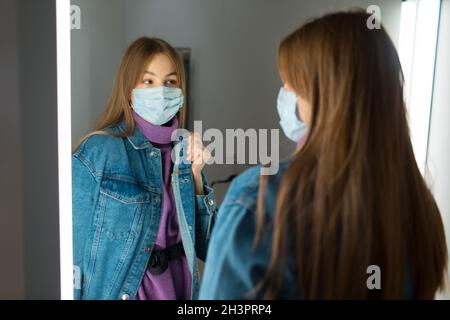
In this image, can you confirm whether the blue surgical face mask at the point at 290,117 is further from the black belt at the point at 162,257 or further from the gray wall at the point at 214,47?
the black belt at the point at 162,257

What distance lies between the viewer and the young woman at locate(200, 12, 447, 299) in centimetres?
65

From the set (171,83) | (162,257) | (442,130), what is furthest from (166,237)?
(442,130)

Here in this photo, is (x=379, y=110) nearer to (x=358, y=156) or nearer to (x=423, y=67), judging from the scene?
(x=358, y=156)

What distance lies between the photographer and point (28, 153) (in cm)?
101

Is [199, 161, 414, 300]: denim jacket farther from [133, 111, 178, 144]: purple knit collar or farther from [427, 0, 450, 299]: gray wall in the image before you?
[427, 0, 450, 299]: gray wall

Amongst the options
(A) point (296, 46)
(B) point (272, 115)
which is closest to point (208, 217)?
(B) point (272, 115)

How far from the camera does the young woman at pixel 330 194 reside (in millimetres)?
648

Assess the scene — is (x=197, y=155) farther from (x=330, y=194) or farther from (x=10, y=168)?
(x=10, y=168)

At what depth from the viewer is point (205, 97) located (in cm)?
86

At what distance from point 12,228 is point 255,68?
74cm

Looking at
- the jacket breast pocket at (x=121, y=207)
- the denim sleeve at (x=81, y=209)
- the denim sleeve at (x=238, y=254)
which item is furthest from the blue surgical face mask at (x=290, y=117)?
the denim sleeve at (x=81, y=209)

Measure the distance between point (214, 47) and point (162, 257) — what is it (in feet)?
1.54

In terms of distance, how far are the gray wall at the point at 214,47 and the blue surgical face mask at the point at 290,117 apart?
0.04m

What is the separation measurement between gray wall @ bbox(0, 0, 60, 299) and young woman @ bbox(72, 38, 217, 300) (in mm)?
188
